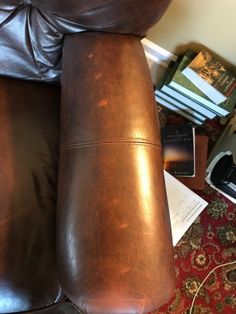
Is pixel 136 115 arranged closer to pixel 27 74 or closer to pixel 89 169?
pixel 89 169

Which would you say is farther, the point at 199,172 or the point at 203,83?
the point at 199,172

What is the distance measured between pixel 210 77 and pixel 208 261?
2.17ft

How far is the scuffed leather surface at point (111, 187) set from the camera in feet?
2.25

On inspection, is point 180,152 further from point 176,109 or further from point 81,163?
point 81,163

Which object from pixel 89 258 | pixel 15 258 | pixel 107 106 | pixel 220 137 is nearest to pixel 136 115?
pixel 107 106

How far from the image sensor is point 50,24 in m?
0.90

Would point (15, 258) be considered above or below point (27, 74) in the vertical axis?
below

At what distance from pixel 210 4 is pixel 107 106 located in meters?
0.60

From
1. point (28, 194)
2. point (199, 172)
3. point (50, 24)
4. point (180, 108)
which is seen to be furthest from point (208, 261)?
point (50, 24)

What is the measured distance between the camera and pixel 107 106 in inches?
31.1

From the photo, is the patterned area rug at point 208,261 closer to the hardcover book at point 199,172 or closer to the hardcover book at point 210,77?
the hardcover book at point 199,172

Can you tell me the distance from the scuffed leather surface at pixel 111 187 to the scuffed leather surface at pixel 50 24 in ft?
0.14

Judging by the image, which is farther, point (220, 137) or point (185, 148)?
point (220, 137)

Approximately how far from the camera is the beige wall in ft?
3.84
